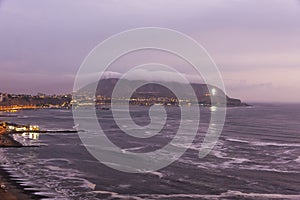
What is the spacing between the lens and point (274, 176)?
61.8 ft

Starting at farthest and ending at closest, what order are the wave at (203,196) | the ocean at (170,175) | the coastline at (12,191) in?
the ocean at (170,175) → the wave at (203,196) → the coastline at (12,191)

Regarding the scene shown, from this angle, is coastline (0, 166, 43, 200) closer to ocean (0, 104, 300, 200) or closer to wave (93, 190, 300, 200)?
ocean (0, 104, 300, 200)

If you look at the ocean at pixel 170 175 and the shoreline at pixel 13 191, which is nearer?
the shoreline at pixel 13 191

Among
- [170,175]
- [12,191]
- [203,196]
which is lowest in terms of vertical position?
[203,196]

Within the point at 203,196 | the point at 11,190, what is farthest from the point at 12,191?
the point at 203,196

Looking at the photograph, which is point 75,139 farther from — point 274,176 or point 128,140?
point 274,176

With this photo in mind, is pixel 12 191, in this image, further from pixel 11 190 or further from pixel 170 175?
pixel 170 175

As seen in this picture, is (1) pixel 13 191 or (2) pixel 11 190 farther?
(2) pixel 11 190

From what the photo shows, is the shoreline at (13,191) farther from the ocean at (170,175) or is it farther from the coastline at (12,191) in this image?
the ocean at (170,175)

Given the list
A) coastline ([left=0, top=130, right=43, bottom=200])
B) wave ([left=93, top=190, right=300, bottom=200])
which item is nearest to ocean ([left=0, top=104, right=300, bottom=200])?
wave ([left=93, top=190, right=300, bottom=200])

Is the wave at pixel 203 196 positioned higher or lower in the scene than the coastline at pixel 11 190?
lower

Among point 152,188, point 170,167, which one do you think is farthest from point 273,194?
point 170,167

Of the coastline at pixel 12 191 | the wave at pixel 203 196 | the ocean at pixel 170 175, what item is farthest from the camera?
the ocean at pixel 170 175

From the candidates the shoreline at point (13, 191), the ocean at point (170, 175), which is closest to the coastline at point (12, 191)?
the shoreline at point (13, 191)
